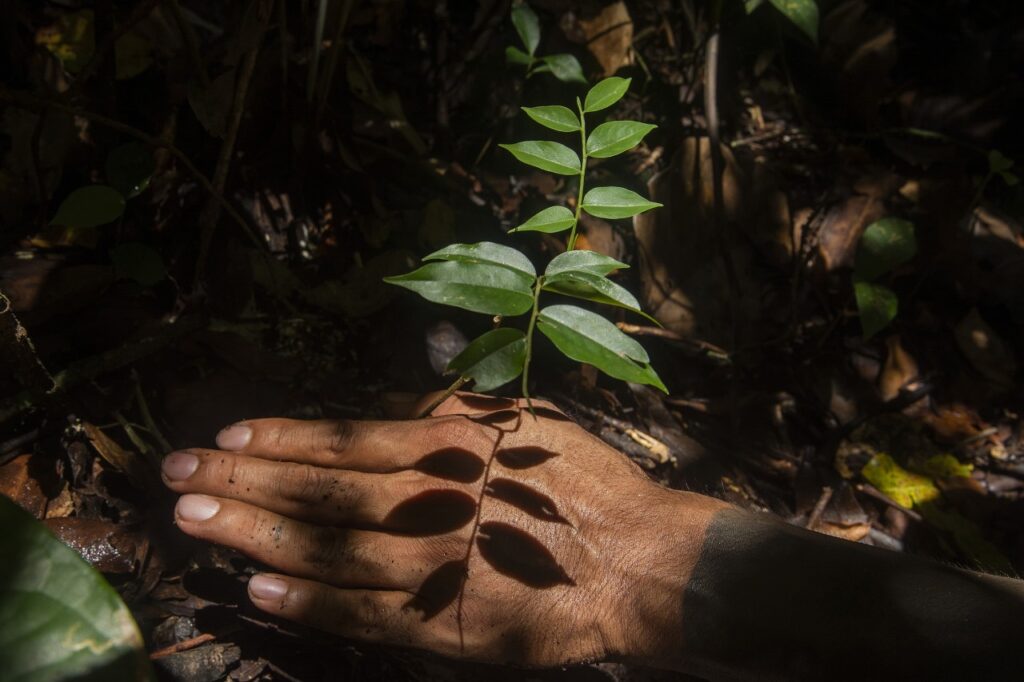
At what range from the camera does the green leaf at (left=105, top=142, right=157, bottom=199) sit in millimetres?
1593

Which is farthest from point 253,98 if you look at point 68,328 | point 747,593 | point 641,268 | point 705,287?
point 747,593

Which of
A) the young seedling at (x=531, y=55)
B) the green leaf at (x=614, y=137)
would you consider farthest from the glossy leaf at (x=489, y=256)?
the young seedling at (x=531, y=55)

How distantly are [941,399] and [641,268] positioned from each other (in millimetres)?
1263

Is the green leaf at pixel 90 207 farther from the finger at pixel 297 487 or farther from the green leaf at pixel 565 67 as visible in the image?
the green leaf at pixel 565 67

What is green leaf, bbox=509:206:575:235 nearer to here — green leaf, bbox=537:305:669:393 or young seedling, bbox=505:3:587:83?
green leaf, bbox=537:305:669:393

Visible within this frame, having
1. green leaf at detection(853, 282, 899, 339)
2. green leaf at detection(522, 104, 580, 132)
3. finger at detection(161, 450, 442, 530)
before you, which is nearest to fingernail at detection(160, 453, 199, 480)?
finger at detection(161, 450, 442, 530)

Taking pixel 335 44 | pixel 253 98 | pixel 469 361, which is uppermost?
pixel 335 44

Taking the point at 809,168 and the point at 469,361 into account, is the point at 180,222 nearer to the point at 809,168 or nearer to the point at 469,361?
the point at 469,361

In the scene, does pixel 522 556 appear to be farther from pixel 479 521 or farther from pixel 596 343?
pixel 596 343

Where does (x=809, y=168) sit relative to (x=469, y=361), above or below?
below

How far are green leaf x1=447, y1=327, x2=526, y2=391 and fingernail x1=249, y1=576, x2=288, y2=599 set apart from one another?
2.79 ft

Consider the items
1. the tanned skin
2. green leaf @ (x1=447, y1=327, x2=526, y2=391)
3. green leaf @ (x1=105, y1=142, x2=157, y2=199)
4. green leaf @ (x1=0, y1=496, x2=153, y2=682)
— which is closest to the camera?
green leaf @ (x1=0, y1=496, x2=153, y2=682)

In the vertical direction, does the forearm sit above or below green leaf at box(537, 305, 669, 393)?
below

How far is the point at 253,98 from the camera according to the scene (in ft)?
6.30
